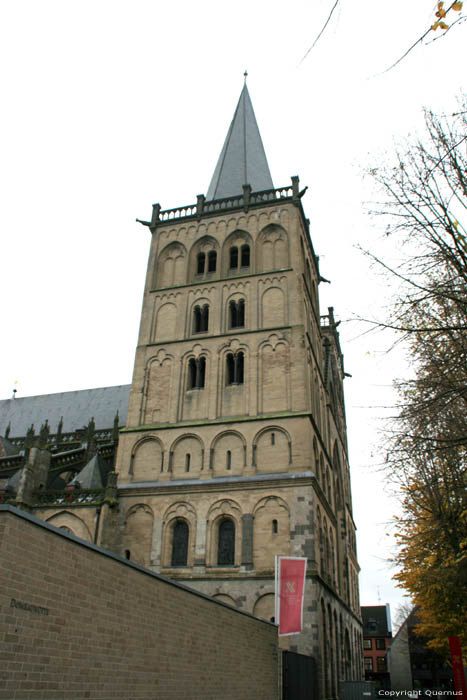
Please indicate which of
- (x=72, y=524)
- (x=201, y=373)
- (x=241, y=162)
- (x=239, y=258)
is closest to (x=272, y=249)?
(x=239, y=258)

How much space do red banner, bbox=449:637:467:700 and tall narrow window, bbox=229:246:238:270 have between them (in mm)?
21368

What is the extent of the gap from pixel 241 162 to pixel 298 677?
103ft

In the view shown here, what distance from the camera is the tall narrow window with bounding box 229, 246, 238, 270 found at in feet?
108

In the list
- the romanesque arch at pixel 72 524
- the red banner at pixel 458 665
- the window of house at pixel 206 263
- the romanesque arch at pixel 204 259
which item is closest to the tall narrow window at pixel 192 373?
the romanesque arch at pixel 204 259

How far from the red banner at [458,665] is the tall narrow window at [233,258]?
2137 cm

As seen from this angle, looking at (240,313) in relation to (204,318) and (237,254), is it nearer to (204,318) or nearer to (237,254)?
(204,318)

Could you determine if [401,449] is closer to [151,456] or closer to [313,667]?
→ [313,667]

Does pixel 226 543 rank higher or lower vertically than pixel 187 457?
lower

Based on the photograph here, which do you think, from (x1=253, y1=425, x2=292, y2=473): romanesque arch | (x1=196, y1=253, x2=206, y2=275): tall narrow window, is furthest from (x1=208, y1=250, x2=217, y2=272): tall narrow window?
(x1=253, y1=425, x2=292, y2=473): romanesque arch

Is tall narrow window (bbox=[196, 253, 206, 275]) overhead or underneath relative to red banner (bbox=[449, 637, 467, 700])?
overhead

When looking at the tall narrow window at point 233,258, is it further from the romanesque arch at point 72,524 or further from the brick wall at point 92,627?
the brick wall at point 92,627

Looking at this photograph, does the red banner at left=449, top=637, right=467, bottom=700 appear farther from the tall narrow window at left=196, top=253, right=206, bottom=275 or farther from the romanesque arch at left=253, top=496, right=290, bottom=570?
the tall narrow window at left=196, top=253, right=206, bottom=275

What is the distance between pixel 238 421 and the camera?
89.2ft

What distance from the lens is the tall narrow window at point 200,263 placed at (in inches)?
1321
